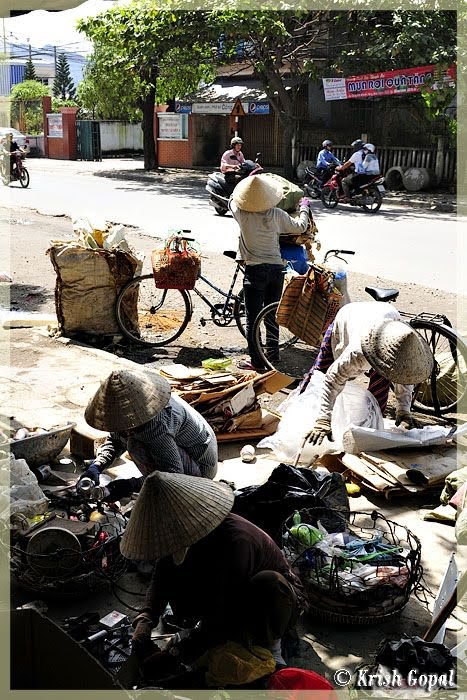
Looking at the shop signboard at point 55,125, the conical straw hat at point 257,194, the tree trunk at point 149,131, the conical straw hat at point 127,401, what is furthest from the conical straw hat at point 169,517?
the shop signboard at point 55,125

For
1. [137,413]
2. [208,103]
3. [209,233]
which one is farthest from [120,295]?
[208,103]

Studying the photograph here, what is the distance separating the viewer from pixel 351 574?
3.89 metres

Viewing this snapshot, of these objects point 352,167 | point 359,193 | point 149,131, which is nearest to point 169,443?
point 359,193

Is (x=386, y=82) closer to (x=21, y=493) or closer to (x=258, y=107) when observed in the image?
(x=258, y=107)

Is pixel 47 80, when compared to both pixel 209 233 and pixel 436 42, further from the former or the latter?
pixel 209 233

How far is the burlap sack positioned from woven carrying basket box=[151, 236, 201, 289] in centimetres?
36

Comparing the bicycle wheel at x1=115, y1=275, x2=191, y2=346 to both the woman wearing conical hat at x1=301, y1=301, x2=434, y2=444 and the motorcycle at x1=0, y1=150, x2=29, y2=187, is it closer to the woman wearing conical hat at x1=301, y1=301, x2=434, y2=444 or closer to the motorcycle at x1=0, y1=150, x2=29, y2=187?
the woman wearing conical hat at x1=301, y1=301, x2=434, y2=444

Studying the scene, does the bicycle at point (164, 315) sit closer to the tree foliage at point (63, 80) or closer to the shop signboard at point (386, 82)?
the shop signboard at point (386, 82)

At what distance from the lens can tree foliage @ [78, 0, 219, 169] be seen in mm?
22109

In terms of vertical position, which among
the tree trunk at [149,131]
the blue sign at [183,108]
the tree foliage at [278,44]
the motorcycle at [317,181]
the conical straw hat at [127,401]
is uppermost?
the tree foliage at [278,44]

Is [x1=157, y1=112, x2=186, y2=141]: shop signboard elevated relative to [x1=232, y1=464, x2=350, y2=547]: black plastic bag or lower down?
elevated

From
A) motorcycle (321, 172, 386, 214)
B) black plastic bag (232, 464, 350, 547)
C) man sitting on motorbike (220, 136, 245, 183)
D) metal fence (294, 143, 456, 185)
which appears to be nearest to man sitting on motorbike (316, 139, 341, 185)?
motorcycle (321, 172, 386, 214)

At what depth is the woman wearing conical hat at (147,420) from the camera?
3.95 meters

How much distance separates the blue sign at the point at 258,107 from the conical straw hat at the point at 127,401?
2446cm
